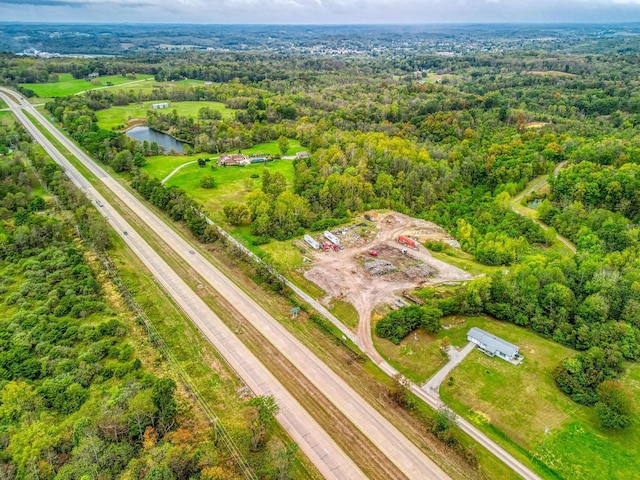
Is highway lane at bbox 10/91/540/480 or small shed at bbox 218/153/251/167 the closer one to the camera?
highway lane at bbox 10/91/540/480

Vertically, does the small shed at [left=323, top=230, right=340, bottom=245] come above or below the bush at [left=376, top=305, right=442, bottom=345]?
below

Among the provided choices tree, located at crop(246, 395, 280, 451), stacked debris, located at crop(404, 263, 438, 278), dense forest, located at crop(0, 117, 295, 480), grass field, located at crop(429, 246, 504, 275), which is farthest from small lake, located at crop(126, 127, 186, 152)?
tree, located at crop(246, 395, 280, 451)

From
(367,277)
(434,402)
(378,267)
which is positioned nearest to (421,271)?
(378,267)

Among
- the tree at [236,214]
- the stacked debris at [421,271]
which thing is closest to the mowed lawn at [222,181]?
the tree at [236,214]

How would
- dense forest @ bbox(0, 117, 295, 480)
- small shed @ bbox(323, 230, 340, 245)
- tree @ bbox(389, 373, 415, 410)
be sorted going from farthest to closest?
1. small shed @ bbox(323, 230, 340, 245)
2. tree @ bbox(389, 373, 415, 410)
3. dense forest @ bbox(0, 117, 295, 480)

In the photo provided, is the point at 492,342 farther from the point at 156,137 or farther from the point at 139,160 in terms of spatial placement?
the point at 156,137

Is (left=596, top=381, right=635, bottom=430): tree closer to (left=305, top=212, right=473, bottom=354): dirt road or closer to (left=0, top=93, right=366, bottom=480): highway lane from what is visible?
(left=305, top=212, right=473, bottom=354): dirt road
